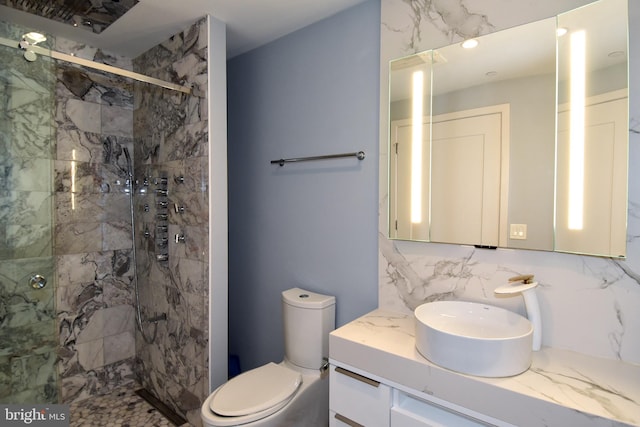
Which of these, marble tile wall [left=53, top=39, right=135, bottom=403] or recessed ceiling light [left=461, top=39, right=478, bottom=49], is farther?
marble tile wall [left=53, top=39, right=135, bottom=403]

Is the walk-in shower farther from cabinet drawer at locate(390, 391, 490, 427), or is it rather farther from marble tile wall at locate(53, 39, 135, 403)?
cabinet drawer at locate(390, 391, 490, 427)

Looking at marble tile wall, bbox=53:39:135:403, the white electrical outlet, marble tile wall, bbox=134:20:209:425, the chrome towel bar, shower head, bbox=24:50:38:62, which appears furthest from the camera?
marble tile wall, bbox=53:39:135:403

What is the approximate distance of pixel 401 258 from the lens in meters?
1.74

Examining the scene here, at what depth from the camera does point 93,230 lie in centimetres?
254

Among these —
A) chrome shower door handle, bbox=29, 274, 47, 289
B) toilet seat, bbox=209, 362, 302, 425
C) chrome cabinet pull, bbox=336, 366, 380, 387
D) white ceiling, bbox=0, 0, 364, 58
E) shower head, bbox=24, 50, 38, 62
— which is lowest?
toilet seat, bbox=209, 362, 302, 425

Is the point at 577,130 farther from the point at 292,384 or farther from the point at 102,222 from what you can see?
the point at 102,222

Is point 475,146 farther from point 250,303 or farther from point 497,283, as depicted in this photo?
point 250,303

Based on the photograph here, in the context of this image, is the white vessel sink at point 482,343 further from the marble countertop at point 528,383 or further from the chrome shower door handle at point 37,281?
the chrome shower door handle at point 37,281

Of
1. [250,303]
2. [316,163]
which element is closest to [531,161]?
[316,163]

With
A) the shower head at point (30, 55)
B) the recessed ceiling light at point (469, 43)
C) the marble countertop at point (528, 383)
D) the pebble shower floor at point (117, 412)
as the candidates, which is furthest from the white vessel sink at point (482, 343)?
the shower head at point (30, 55)

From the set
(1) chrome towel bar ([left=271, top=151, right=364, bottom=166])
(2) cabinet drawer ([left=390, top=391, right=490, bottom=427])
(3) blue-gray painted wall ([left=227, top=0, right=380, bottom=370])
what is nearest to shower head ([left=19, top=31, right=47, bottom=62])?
(3) blue-gray painted wall ([left=227, top=0, right=380, bottom=370])

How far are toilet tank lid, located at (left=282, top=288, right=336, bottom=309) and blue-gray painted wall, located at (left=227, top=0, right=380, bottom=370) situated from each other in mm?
80

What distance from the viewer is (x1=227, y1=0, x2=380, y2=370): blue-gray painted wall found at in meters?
1.89

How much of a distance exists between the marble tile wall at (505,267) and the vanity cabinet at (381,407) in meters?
0.47
